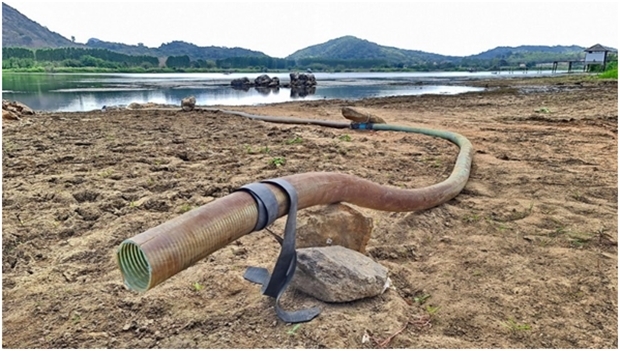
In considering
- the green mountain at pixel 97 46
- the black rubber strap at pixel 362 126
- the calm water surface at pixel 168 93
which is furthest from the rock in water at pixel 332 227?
the green mountain at pixel 97 46

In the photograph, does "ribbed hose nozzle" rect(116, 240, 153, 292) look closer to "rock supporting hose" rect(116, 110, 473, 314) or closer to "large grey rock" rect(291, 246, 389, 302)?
"rock supporting hose" rect(116, 110, 473, 314)

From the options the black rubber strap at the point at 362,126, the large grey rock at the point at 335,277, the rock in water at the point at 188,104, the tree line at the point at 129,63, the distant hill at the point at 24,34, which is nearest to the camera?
the large grey rock at the point at 335,277

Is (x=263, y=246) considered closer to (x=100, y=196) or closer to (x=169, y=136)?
(x=100, y=196)

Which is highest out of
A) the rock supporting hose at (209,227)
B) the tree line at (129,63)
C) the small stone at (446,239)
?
the tree line at (129,63)

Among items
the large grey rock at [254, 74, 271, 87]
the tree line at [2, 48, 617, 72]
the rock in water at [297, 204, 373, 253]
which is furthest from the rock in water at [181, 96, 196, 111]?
the tree line at [2, 48, 617, 72]

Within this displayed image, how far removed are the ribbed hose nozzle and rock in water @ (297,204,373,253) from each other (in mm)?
1136

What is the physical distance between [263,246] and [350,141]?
13.0 feet

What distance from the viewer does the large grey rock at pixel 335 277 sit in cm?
204

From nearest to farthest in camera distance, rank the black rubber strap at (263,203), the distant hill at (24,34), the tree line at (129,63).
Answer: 1. the black rubber strap at (263,203)
2. the tree line at (129,63)
3. the distant hill at (24,34)

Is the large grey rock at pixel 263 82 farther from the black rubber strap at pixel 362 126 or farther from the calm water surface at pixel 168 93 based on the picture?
the black rubber strap at pixel 362 126

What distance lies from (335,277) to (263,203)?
0.59 m

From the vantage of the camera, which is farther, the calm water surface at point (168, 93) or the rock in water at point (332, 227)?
the calm water surface at point (168, 93)

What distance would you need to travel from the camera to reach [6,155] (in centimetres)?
562

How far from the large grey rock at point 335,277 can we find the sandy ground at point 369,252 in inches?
2.3
